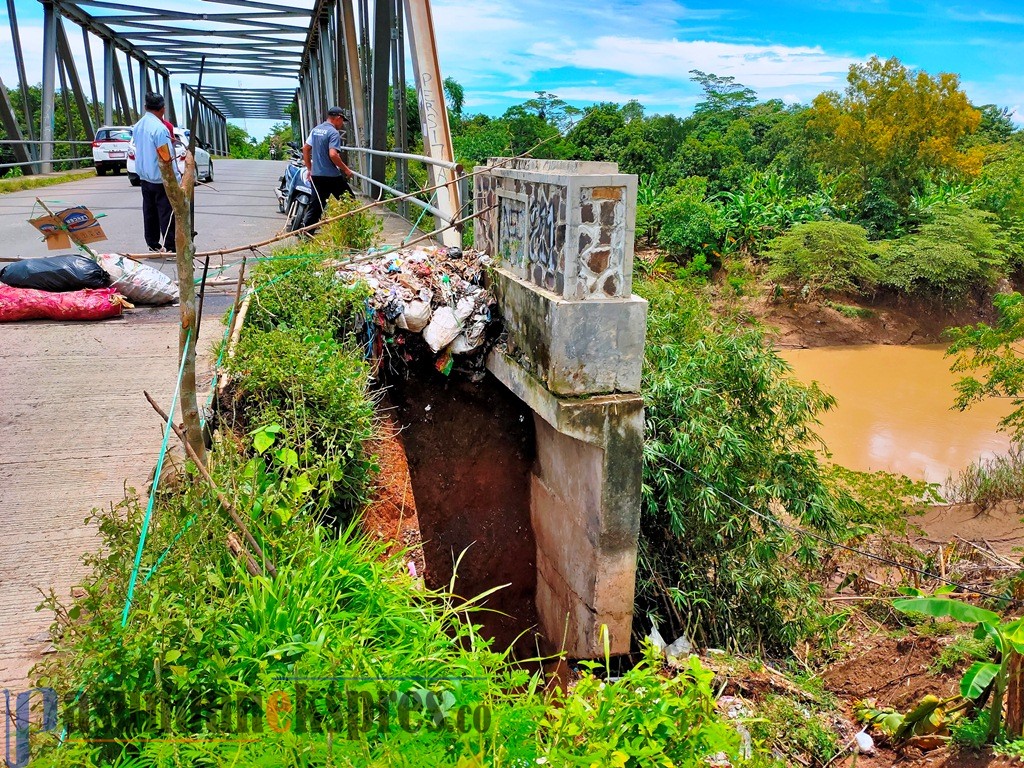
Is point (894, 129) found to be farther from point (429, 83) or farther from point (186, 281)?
point (186, 281)

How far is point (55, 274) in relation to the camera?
615 centimetres

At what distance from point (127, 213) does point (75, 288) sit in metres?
6.20

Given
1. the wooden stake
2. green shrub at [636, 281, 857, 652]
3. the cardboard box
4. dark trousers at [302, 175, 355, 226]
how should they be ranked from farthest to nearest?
dark trousers at [302, 175, 355, 226] < green shrub at [636, 281, 857, 652] < the cardboard box < the wooden stake

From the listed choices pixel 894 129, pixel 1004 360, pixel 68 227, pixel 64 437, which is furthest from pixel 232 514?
pixel 894 129

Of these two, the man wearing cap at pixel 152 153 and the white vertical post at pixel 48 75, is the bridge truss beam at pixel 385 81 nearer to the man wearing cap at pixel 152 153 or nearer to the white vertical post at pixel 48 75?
the man wearing cap at pixel 152 153

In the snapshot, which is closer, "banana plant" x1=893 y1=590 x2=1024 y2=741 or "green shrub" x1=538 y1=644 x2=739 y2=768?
"green shrub" x1=538 y1=644 x2=739 y2=768

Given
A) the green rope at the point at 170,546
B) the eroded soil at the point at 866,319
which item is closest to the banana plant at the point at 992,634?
the green rope at the point at 170,546

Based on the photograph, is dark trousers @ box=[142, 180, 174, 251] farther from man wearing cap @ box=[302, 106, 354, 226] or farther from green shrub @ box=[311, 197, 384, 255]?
man wearing cap @ box=[302, 106, 354, 226]

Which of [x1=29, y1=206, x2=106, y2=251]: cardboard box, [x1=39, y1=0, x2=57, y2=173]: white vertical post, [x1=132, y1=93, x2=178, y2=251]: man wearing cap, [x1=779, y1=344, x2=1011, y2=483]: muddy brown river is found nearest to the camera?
[x1=29, y1=206, x2=106, y2=251]: cardboard box

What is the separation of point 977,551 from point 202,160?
1705cm

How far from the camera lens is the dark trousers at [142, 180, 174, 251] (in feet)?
23.0

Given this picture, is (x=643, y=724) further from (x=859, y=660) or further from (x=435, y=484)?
(x=859, y=660)

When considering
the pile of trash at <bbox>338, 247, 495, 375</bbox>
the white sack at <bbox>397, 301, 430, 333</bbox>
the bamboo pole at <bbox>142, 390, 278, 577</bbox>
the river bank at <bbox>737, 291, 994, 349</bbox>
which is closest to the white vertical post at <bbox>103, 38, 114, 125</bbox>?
the river bank at <bbox>737, 291, 994, 349</bbox>

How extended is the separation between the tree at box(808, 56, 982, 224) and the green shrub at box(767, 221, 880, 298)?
3795 mm
